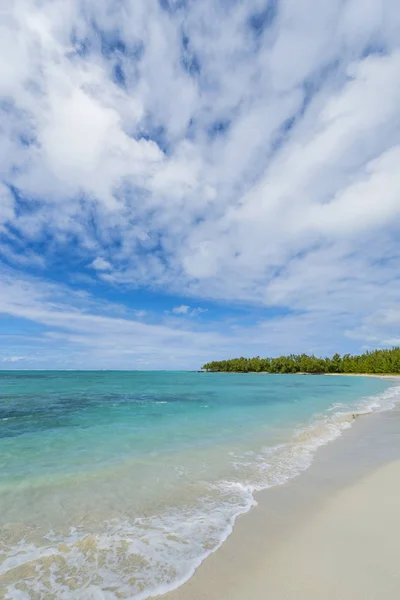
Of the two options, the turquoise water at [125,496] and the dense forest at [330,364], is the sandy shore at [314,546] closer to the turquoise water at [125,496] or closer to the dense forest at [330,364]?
the turquoise water at [125,496]

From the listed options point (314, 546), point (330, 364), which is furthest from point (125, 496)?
point (330, 364)

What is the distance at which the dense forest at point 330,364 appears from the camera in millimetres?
119994

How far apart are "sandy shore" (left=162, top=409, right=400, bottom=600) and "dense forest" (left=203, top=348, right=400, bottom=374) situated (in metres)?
128

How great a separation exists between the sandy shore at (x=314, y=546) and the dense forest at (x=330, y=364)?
12817 centimetres

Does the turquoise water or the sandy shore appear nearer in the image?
the sandy shore

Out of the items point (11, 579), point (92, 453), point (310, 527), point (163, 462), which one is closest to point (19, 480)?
point (92, 453)

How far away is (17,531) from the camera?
555 cm

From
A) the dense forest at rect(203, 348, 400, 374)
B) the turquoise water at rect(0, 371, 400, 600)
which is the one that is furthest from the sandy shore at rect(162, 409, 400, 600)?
the dense forest at rect(203, 348, 400, 374)

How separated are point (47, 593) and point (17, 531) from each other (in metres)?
2.07

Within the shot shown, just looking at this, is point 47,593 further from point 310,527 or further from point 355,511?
point 355,511

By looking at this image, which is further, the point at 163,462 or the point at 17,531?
the point at 163,462

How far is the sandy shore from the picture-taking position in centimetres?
390

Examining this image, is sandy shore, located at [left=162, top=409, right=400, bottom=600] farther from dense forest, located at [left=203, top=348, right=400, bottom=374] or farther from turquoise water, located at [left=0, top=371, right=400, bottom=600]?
dense forest, located at [left=203, top=348, right=400, bottom=374]

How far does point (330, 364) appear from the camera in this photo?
15362 cm
